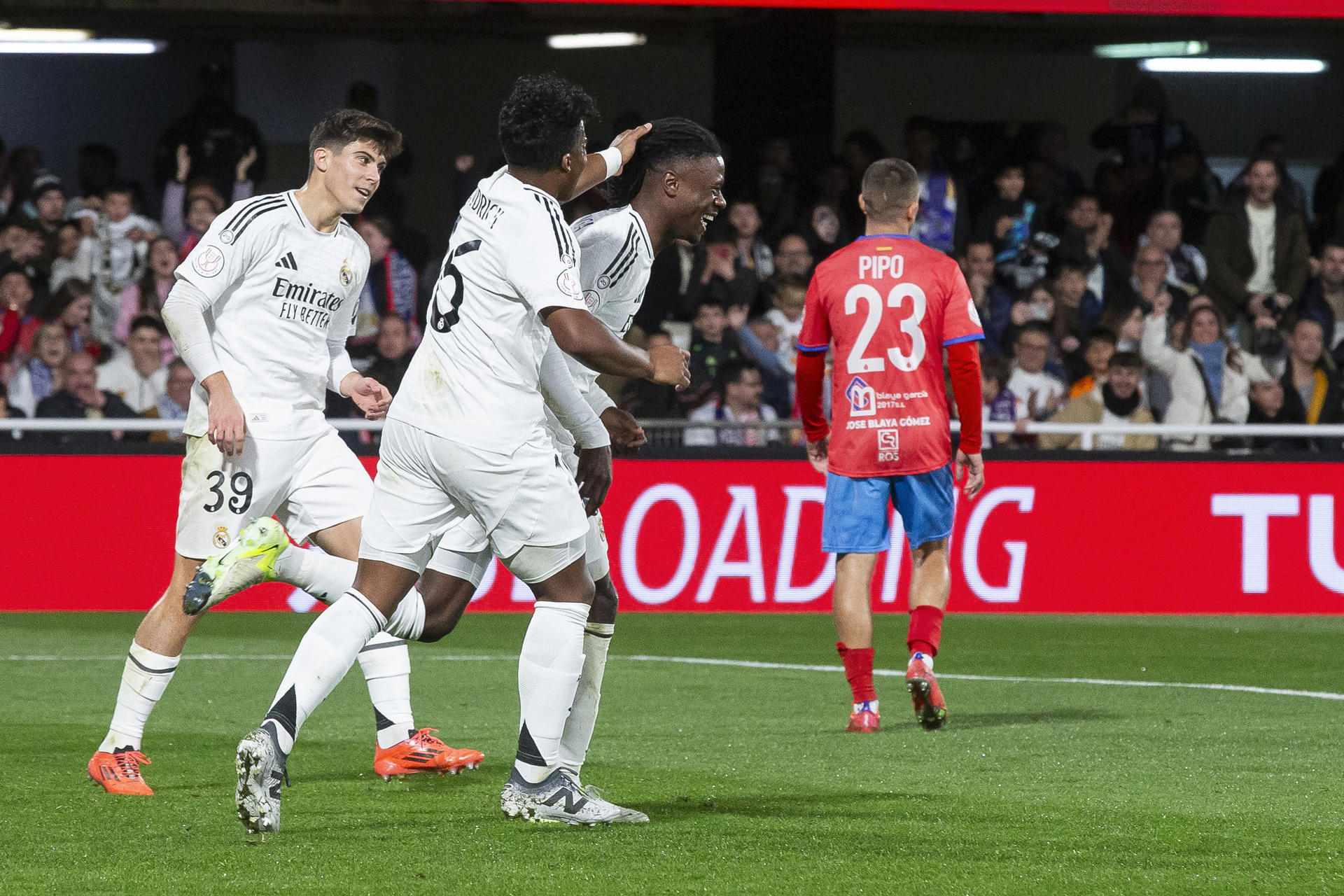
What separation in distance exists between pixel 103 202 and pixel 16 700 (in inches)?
276

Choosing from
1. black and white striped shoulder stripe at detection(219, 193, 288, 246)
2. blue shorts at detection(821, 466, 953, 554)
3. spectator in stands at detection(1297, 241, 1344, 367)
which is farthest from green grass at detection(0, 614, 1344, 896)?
spectator in stands at detection(1297, 241, 1344, 367)

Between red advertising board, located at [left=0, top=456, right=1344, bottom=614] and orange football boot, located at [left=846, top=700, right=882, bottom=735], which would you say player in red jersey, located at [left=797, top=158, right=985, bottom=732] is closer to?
orange football boot, located at [left=846, top=700, right=882, bottom=735]

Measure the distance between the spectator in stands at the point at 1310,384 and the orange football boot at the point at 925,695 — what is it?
758cm

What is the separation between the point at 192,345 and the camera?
568 cm

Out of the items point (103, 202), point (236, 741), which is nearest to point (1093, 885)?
point (236, 741)

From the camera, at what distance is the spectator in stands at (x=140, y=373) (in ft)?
41.1

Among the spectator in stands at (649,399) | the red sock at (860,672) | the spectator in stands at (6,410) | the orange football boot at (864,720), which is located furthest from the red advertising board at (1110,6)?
the orange football boot at (864,720)

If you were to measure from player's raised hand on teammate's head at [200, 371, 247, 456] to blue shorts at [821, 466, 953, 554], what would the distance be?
7.73 ft

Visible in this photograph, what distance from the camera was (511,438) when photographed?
4.84 m

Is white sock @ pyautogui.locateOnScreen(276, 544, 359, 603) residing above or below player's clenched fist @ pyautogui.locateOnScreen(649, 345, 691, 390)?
below

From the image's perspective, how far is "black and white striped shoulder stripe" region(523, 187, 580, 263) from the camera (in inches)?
189

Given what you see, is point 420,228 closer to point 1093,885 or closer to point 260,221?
point 260,221

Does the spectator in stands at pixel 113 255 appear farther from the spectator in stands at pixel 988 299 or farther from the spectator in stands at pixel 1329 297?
the spectator in stands at pixel 1329 297

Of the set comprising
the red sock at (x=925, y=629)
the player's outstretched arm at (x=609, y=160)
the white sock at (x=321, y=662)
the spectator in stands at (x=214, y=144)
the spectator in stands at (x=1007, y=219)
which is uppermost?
the spectator in stands at (x=214, y=144)
